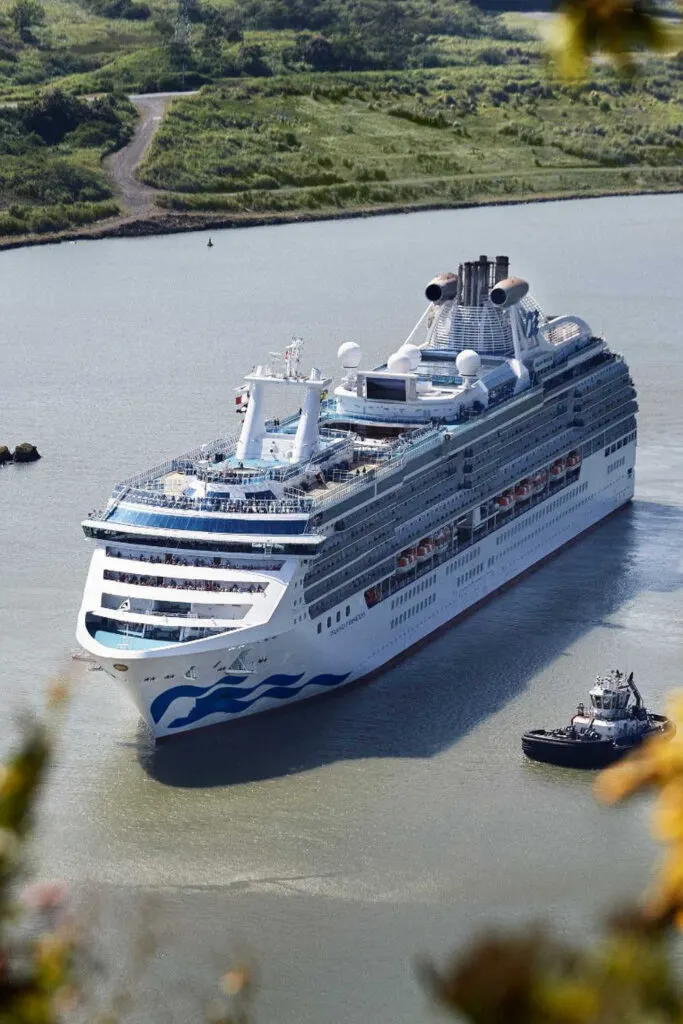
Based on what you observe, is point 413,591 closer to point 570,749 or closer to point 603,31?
point 570,749

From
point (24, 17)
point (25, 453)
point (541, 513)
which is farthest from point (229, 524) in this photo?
point (24, 17)

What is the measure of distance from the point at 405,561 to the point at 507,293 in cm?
1250

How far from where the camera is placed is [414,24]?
15825 cm

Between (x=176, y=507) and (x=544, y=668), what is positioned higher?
(x=176, y=507)

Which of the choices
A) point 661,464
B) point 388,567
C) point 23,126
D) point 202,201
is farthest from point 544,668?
point 23,126

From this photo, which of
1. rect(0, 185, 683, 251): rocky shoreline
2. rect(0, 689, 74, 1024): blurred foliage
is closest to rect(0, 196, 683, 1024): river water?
rect(0, 689, 74, 1024): blurred foliage

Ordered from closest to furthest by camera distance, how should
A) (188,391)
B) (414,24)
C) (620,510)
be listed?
(620,510)
(188,391)
(414,24)

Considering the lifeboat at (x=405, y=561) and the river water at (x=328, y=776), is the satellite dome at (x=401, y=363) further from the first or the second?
the lifeboat at (x=405, y=561)

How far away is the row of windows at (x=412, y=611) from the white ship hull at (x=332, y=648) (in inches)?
0.9

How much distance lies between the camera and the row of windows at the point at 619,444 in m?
56.4

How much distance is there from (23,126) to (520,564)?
8364cm

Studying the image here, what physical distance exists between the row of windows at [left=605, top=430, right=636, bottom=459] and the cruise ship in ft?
0.26

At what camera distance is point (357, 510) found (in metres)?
42.1

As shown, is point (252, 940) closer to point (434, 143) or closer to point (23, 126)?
point (23, 126)
